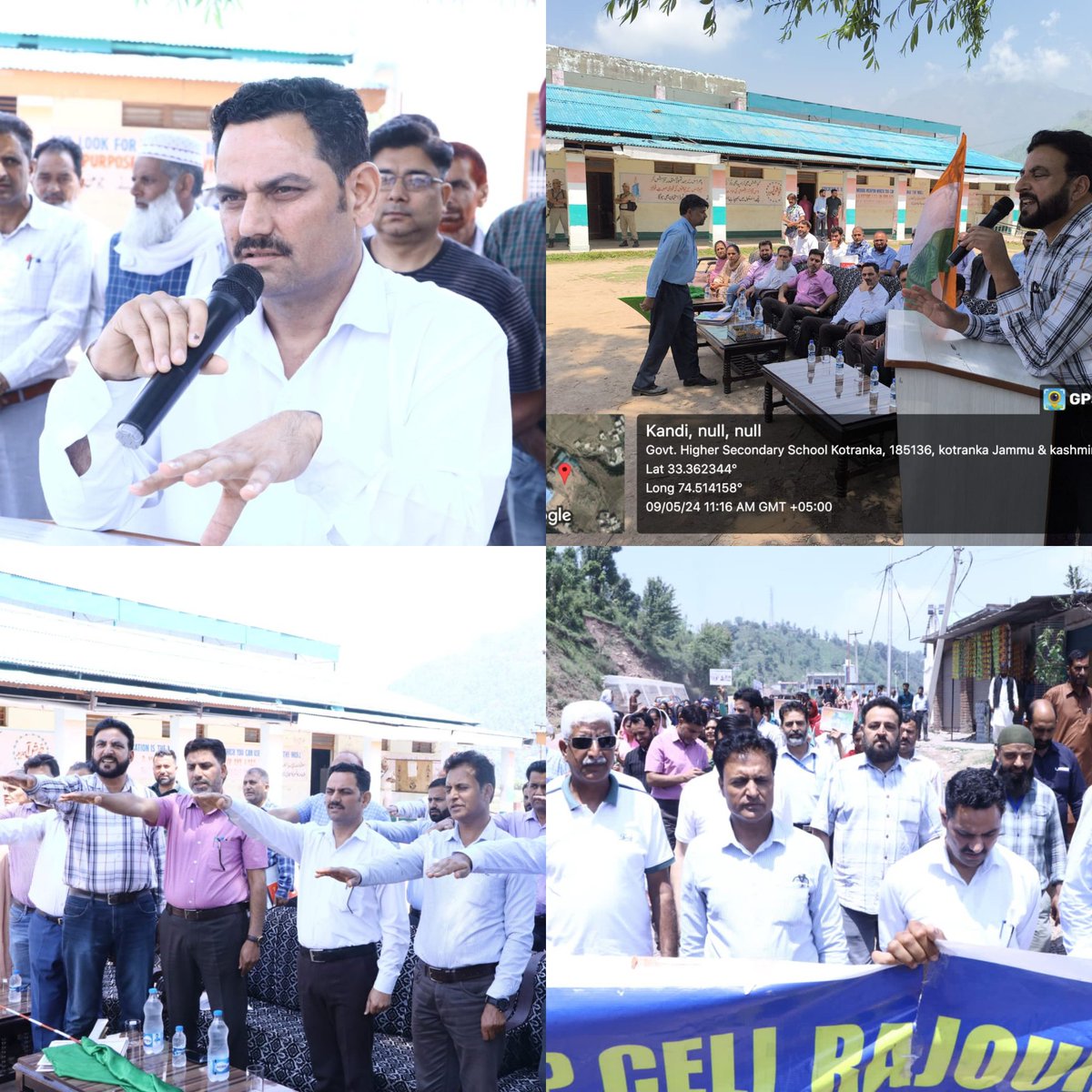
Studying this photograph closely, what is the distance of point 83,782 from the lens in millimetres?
3463

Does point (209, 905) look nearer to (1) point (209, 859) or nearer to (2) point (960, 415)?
(1) point (209, 859)

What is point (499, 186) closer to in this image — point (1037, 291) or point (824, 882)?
point (1037, 291)

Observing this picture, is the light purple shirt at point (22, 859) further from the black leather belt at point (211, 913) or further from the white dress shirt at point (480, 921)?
the white dress shirt at point (480, 921)

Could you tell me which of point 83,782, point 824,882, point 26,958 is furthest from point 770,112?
point 26,958

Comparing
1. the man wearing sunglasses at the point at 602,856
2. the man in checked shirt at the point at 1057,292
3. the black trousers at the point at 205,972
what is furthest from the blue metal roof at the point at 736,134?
the black trousers at the point at 205,972

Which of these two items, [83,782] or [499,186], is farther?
[83,782]

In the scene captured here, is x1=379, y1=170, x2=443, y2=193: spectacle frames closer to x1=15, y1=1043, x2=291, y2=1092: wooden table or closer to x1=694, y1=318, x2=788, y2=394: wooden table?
x1=694, y1=318, x2=788, y2=394: wooden table

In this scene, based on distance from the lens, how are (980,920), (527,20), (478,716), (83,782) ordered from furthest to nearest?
(83,782) → (478,716) → (527,20) → (980,920)

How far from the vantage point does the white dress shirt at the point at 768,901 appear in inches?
110

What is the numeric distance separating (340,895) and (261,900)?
0.36m

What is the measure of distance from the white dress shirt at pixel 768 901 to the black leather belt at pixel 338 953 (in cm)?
92

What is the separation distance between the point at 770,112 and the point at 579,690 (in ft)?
5.47

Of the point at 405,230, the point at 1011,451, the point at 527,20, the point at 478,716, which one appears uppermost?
the point at 527,20

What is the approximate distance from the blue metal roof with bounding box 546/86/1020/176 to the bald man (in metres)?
1.46
